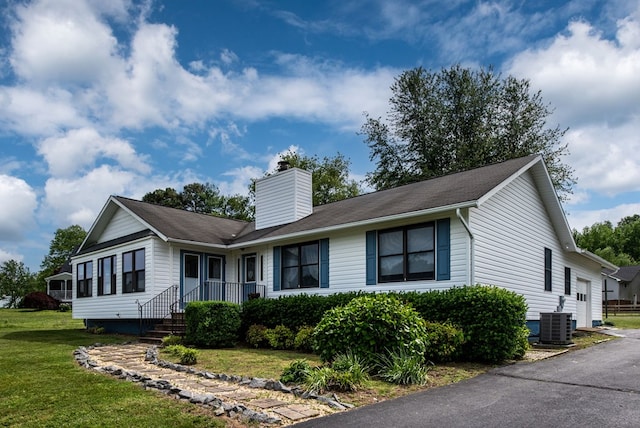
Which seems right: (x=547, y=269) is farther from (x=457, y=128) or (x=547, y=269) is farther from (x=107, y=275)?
(x=457, y=128)

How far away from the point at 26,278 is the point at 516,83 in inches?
2012

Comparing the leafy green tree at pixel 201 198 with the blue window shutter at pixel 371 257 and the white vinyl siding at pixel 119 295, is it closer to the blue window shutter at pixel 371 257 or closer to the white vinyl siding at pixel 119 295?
the white vinyl siding at pixel 119 295

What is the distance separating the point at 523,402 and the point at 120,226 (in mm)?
16534

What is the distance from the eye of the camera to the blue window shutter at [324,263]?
1471cm

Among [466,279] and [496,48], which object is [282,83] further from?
[466,279]

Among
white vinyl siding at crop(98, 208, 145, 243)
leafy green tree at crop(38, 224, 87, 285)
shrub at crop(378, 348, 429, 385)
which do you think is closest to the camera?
shrub at crop(378, 348, 429, 385)

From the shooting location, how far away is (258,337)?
13.8 m

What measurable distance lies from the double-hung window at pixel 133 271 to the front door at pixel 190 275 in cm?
141

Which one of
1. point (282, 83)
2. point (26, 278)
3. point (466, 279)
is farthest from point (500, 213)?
point (26, 278)

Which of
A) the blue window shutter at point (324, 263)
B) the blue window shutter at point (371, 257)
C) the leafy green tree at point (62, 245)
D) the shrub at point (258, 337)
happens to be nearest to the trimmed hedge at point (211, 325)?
the shrub at point (258, 337)

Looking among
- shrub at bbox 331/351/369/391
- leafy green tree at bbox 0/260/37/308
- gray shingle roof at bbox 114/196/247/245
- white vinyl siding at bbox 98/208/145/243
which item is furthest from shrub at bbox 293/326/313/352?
leafy green tree at bbox 0/260/37/308

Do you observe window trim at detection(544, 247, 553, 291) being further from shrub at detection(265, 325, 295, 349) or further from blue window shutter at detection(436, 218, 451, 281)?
shrub at detection(265, 325, 295, 349)

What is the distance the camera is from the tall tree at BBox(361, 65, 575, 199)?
32.6m

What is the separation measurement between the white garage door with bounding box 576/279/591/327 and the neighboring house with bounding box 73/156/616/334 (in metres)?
0.05
